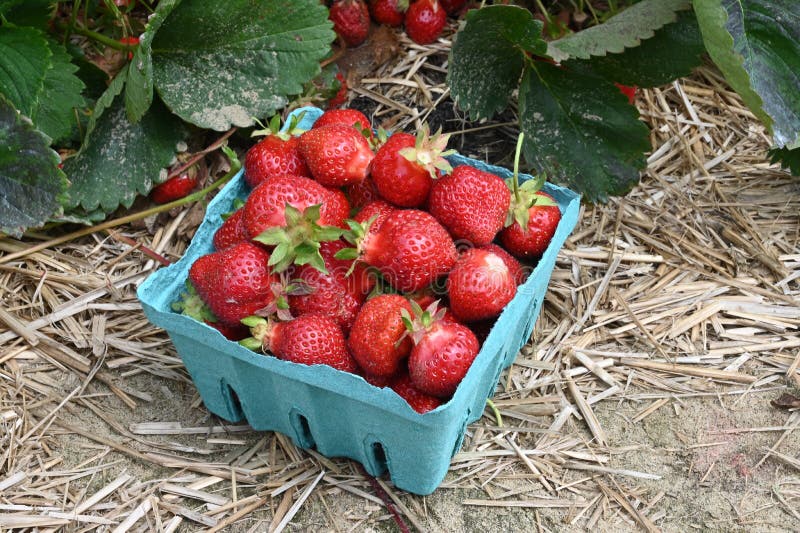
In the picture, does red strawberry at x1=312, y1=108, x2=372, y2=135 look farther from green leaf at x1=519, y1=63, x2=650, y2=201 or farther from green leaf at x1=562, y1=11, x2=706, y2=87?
green leaf at x1=562, y1=11, x2=706, y2=87

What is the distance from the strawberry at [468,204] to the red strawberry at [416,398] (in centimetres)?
26

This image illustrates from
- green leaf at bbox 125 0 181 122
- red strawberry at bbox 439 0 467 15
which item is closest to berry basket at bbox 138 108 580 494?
green leaf at bbox 125 0 181 122

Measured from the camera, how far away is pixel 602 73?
1.82 metres

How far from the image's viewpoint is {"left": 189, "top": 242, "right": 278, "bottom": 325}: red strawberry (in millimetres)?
1253

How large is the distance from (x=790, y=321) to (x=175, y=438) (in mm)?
1247

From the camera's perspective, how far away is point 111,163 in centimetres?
182

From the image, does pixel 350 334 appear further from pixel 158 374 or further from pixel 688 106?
A: pixel 688 106

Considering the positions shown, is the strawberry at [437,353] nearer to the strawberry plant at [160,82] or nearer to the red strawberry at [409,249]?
the red strawberry at [409,249]

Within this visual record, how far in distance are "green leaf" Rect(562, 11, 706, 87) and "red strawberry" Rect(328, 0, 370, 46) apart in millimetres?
557

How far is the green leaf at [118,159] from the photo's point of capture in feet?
5.90

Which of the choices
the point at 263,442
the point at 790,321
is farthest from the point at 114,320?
the point at 790,321

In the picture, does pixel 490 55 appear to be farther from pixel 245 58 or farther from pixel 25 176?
pixel 25 176

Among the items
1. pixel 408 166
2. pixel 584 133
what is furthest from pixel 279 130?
pixel 584 133

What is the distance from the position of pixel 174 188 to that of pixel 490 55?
2.53ft
